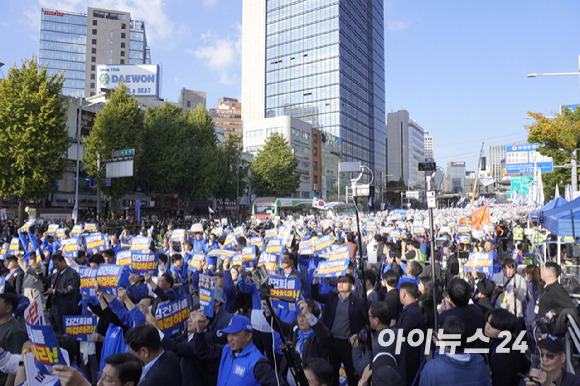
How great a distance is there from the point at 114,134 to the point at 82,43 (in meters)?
90.4

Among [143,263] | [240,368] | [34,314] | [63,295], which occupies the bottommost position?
[63,295]

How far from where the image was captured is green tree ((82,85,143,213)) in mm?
33656

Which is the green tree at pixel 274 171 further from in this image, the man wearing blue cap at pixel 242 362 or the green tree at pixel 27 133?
the man wearing blue cap at pixel 242 362

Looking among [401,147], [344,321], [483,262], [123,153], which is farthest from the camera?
[401,147]

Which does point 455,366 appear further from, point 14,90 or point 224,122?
point 224,122

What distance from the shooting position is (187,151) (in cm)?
3938

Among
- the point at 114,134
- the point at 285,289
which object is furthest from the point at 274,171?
the point at 285,289

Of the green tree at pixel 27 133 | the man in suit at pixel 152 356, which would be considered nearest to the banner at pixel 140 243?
the man in suit at pixel 152 356

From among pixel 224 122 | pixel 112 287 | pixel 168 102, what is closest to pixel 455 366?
pixel 112 287

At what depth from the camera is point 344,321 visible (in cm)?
527

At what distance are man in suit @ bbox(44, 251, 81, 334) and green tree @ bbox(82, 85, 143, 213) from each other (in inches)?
1099

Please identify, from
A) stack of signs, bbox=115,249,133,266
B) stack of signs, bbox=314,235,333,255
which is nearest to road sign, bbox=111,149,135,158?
stack of signs, bbox=314,235,333,255

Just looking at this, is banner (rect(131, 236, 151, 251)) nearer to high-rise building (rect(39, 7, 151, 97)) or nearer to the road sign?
the road sign

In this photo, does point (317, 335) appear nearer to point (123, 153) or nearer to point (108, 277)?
point (108, 277)
